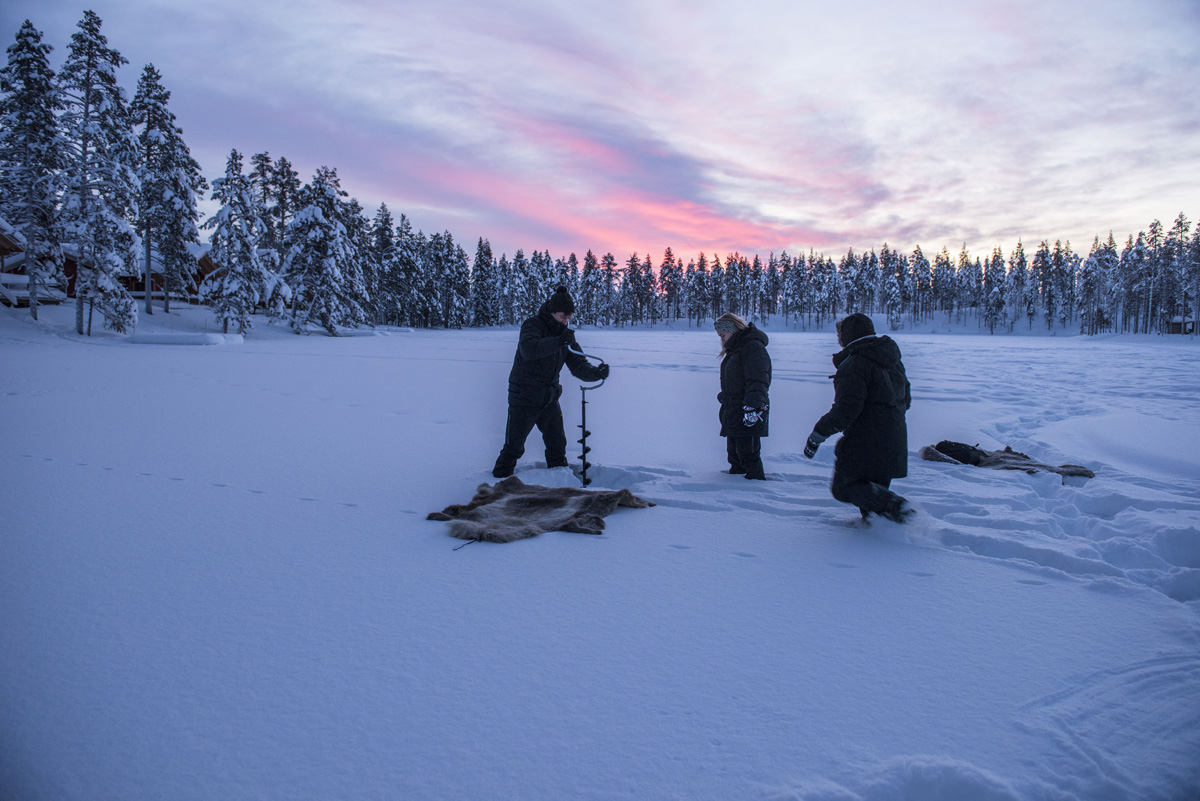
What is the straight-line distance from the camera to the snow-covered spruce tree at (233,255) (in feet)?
97.0

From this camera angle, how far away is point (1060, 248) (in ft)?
276

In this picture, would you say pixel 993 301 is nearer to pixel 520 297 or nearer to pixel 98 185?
pixel 520 297

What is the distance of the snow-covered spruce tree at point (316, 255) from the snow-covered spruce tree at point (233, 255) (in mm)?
3055

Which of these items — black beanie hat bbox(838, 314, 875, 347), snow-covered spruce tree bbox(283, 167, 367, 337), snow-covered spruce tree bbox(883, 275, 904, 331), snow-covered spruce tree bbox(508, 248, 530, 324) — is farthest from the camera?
snow-covered spruce tree bbox(883, 275, 904, 331)

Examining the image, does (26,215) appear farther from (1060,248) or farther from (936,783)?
(1060,248)

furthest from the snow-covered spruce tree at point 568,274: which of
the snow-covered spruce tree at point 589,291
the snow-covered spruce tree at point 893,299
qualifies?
the snow-covered spruce tree at point 893,299

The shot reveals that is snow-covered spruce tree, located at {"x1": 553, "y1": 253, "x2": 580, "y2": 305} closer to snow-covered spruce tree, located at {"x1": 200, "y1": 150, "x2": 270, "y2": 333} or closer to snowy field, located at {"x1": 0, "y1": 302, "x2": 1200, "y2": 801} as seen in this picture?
snow-covered spruce tree, located at {"x1": 200, "y1": 150, "x2": 270, "y2": 333}

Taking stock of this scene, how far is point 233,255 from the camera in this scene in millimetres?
29844

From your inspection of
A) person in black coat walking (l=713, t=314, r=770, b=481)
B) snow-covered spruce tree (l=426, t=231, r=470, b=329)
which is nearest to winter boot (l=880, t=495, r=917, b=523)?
person in black coat walking (l=713, t=314, r=770, b=481)

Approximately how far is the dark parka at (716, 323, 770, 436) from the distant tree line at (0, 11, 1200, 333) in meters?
27.1

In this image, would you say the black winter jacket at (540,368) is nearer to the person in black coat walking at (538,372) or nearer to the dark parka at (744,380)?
the person in black coat walking at (538,372)

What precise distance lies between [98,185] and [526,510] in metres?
27.2

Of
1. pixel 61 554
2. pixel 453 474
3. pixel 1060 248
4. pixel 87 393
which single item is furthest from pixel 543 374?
pixel 1060 248

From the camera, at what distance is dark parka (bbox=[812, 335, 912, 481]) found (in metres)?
4.00
